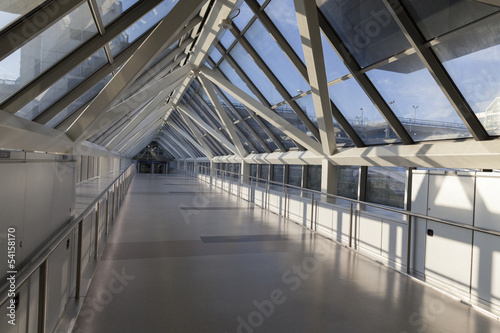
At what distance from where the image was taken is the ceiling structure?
516 centimetres

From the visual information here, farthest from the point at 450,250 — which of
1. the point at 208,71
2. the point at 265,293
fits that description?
the point at 208,71

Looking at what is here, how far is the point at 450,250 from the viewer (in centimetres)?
471

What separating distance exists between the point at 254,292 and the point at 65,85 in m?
6.13

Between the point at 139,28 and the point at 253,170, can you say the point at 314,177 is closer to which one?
the point at 253,170

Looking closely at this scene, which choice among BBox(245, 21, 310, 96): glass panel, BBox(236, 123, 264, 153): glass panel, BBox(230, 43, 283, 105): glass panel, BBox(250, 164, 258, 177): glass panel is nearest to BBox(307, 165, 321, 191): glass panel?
BBox(230, 43, 283, 105): glass panel

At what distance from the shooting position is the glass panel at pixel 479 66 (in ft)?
16.7

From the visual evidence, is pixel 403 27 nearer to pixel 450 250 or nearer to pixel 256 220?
pixel 450 250

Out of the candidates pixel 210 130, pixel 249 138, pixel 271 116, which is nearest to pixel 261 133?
pixel 249 138

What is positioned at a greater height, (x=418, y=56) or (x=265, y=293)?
(x=418, y=56)

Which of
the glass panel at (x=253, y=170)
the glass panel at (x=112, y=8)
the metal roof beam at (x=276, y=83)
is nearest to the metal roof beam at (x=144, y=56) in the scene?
the glass panel at (x=112, y=8)

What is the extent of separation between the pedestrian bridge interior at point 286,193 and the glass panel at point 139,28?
0.21 feet

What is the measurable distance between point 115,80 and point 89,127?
1.81m

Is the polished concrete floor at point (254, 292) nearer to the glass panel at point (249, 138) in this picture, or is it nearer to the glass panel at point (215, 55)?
the glass panel at point (215, 55)

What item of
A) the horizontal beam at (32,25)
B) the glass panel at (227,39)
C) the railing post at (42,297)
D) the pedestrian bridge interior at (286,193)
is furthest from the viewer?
the glass panel at (227,39)
